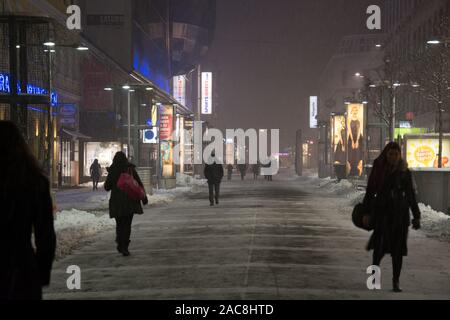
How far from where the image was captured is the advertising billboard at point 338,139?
4572cm

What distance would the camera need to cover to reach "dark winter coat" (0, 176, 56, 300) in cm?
412

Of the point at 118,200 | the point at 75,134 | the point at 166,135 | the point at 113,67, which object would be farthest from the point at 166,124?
the point at 118,200

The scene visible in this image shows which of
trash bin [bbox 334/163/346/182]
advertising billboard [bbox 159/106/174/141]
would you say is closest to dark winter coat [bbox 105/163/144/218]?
advertising billboard [bbox 159/106/174/141]

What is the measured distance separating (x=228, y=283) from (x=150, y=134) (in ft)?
102

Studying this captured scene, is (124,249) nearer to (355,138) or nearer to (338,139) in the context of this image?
(355,138)

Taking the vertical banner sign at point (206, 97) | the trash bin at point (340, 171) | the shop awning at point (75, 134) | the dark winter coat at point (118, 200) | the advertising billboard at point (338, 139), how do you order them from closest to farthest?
the dark winter coat at point (118, 200)
the shop awning at point (75, 134)
the trash bin at point (340, 171)
the advertising billboard at point (338, 139)
the vertical banner sign at point (206, 97)

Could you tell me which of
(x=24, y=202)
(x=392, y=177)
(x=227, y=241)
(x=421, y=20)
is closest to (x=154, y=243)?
(x=227, y=241)

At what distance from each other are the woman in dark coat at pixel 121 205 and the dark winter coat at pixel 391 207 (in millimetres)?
4735

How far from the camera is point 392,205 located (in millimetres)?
8180

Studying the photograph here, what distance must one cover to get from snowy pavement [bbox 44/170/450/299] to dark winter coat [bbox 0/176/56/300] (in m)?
3.73

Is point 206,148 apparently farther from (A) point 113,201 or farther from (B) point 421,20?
(A) point 113,201

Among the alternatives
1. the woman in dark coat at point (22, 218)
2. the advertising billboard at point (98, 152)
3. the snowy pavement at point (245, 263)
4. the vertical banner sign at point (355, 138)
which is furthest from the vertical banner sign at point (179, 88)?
the woman in dark coat at point (22, 218)

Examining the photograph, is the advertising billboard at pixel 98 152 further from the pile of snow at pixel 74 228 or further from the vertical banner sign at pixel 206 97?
the vertical banner sign at pixel 206 97

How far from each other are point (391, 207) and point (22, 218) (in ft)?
16.5
